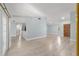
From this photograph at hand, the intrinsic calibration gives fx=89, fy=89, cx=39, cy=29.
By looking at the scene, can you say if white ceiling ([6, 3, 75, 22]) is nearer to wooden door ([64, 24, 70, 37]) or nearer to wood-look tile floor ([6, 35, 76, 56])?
wood-look tile floor ([6, 35, 76, 56])

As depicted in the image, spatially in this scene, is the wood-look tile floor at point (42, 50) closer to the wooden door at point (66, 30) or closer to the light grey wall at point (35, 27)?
the light grey wall at point (35, 27)

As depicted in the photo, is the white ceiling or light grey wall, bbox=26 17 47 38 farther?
light grey wall, bbox=26 17 47 38

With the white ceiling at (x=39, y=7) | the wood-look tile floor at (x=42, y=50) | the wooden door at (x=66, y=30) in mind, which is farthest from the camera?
the wooden door at (x=66, y=30)

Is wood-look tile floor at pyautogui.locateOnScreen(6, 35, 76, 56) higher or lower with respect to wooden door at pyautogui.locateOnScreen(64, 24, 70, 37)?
lower

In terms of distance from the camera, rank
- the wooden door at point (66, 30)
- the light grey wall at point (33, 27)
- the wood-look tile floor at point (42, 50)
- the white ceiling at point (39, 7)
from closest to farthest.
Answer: the wood-look tile floor at point (42, 50), the white ceiling at point (39, 7), the light grey wall at point (33, 27), the wooden door at point (66, 30)

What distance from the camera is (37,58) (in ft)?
5.06

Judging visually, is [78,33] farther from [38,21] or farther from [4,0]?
[38,21]

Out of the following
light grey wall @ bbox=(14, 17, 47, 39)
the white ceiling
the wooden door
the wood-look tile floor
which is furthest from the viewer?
the wooden door

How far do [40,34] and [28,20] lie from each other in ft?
8.36

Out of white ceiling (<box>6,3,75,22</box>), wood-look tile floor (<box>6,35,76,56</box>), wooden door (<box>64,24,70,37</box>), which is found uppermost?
white ceiling (<box>6,3,75,22</box>)

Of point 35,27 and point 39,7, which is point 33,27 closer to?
point 35,27

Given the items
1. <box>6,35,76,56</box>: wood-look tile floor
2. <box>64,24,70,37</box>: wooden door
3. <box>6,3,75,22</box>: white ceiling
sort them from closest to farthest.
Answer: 1. <box>6,35,76,56</box>: wood-look tile floor
2. <box>6,3,75,22</box>: white ceiling
3. <box>64,24,70,37</box>: wooden door

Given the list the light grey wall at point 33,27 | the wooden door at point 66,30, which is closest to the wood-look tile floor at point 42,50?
the light grey wall at point 33,27

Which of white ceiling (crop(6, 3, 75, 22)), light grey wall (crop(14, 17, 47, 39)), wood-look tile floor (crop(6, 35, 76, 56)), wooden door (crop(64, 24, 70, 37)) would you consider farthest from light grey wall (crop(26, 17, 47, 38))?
wooden door (crop(64, 24, 70, 37))
